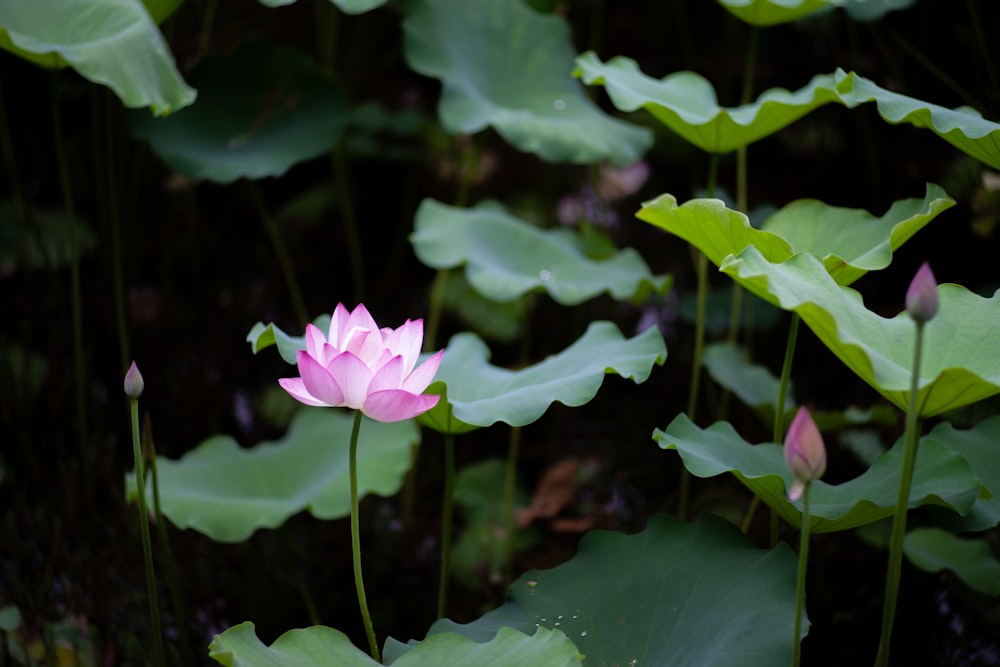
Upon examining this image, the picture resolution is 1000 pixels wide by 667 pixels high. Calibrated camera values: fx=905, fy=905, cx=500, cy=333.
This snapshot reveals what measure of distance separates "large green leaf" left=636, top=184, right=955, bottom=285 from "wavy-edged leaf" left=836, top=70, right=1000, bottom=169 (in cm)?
8

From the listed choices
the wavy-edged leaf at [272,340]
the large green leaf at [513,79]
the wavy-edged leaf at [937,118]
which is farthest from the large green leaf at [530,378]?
the large green leaf at [513,79]

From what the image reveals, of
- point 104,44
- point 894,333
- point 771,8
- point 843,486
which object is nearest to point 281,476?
point 104,44

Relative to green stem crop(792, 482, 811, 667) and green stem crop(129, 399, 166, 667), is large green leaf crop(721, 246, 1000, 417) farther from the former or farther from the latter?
green stem crop(129, 399, 166, 667)

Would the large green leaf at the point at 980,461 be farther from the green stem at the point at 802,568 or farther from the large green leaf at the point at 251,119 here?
the large green leaf at the point at 251,119

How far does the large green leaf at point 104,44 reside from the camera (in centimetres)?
133

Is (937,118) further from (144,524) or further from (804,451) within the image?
(144,524)

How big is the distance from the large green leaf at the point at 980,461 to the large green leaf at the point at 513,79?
2.83ft

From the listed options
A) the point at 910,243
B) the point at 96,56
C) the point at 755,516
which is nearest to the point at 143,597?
the point at 96,56

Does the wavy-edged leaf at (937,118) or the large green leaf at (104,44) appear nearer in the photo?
the wavy-edged leaf at (937,118)

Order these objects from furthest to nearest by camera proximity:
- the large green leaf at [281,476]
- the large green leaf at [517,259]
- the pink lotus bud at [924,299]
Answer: the large green leaf at [517,259] → the large green leaf at [281,476] → the pink lotus bud at [924,299]

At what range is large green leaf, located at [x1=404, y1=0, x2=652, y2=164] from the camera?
1795mm

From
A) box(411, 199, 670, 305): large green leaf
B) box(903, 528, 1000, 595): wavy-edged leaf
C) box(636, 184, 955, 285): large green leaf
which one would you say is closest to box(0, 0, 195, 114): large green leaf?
box(411, 199, 670, 305): large green leaf

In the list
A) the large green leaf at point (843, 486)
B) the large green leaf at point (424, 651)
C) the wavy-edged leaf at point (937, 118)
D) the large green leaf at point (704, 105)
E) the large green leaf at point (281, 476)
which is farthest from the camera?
the large green leaf at point (281, 476)

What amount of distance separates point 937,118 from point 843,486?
482mm
